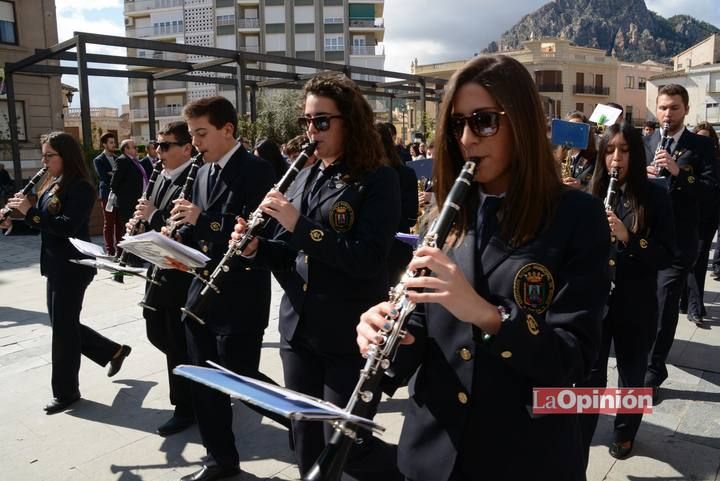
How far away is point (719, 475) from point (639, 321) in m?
0.92

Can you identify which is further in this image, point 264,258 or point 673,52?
point 673,52

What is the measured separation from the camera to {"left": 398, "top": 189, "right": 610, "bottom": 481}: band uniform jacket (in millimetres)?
1521

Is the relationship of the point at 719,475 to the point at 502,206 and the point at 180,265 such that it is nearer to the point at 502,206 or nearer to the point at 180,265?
the point at 502,206

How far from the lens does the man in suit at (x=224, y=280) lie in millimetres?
3236

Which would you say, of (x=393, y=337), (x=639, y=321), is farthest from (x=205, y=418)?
(x=639, y=321)

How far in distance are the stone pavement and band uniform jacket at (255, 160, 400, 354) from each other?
4.05 feet

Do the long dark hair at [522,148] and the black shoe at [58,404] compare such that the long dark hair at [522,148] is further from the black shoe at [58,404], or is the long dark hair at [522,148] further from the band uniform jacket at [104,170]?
the band uniform jacket at [104,170]

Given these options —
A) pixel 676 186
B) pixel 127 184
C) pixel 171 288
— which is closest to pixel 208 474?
pixel 171 288

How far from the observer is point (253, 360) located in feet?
11.0

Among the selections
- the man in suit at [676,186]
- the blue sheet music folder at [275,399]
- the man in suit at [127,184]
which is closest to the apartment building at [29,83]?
the man in suit at [127,184]

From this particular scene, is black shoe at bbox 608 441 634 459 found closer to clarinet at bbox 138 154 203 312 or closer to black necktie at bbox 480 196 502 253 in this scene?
black necktie at bbox 480 196 502 253

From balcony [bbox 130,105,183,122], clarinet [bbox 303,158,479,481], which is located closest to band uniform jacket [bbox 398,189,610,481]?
clarinet [bbox 303,158,479,481]

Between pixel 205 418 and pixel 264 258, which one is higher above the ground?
pixel 264 258

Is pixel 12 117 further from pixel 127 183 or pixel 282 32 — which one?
pixel 282 32
